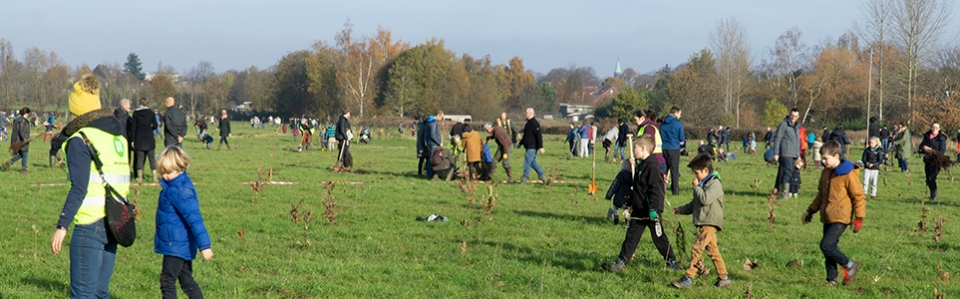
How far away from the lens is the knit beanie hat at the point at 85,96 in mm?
5113

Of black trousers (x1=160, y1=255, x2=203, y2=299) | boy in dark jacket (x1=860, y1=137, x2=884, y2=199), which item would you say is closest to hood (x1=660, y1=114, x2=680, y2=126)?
boy in dark jacket (x1=860, y1=137, x2=884, y2=199)

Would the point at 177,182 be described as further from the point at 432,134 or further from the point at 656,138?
the point at 432,134

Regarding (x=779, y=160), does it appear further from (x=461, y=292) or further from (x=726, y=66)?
(x=726, y=66)

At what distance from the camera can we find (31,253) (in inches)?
320

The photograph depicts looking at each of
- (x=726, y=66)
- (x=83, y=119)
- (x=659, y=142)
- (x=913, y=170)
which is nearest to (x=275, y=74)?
(x=726, y=66)

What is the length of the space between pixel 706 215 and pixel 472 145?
10079 millimetres

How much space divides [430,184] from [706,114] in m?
50.7

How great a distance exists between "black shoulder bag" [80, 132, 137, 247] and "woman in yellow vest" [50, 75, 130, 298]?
0.09 feet

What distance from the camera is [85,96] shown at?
5.17 m

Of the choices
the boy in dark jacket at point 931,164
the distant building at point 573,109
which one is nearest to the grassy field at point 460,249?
the boy in dark jacket at point 931,164

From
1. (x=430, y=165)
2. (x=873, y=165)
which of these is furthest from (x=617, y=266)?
(x=430, y=165)

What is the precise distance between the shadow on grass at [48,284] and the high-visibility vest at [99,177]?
210 centimetres

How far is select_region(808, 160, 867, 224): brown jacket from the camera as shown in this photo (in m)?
7.01

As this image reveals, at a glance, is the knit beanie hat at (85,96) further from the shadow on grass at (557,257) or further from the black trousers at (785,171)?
the black trousers at (785,171)
